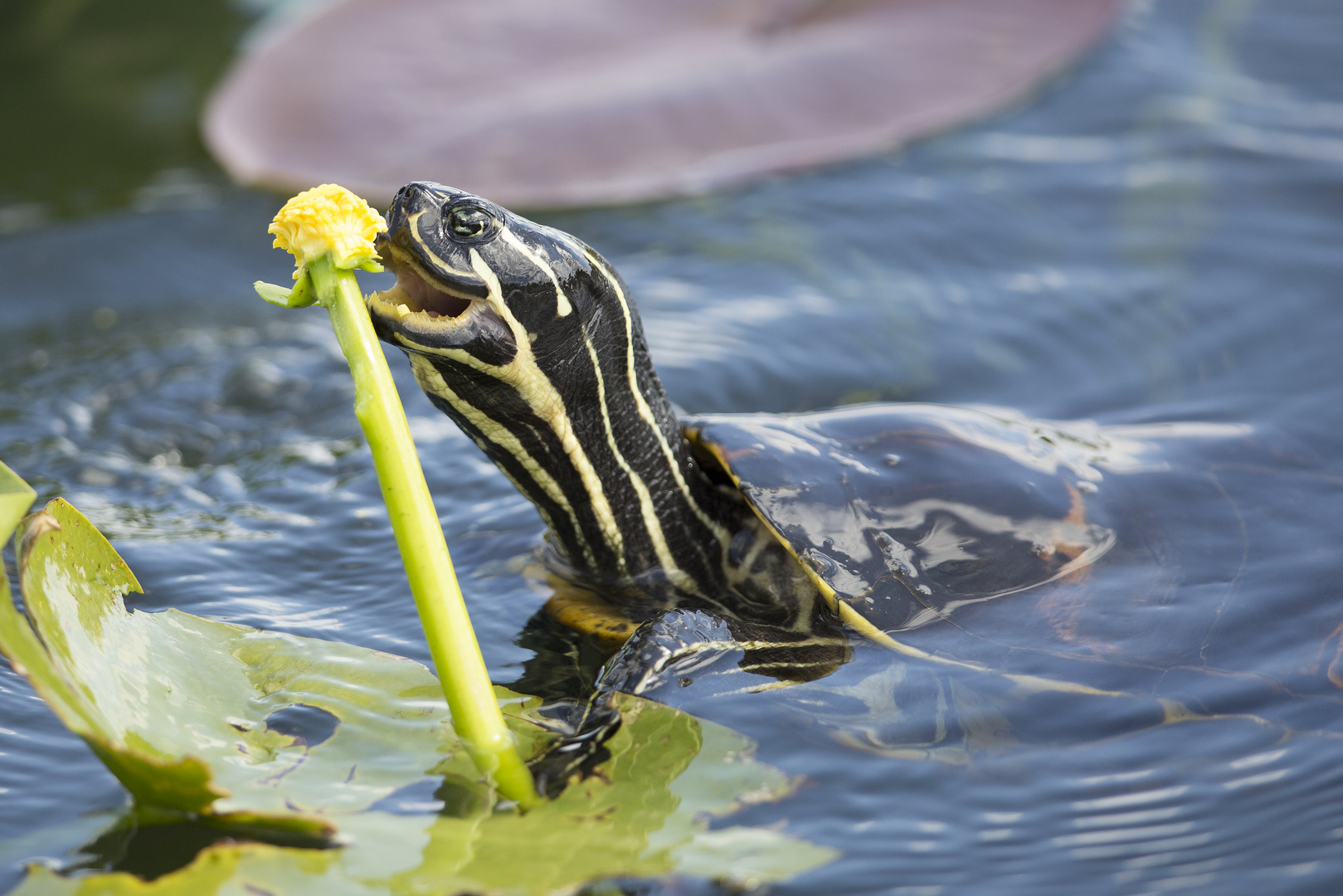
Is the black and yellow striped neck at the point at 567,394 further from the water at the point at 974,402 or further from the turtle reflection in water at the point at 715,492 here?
the water at the point at 974,402

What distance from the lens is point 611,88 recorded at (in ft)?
16.1

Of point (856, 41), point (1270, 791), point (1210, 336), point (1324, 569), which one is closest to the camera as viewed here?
point (1270, 791)

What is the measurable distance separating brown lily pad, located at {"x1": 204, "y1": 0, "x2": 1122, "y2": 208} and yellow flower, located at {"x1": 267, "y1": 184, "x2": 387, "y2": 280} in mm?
2956

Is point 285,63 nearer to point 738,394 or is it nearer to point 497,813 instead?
point 738,394

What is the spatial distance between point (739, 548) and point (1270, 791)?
1.15 m

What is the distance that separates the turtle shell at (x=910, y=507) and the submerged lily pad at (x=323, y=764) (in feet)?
1.65

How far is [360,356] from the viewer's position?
64.1 inches

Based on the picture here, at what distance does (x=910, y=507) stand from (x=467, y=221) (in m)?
1.12

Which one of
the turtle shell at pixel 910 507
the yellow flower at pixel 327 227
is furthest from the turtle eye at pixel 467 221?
the turtle shell at pixel 910 507

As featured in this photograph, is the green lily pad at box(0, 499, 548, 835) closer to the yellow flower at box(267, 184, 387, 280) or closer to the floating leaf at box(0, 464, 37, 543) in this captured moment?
the floating leaf at box(0, 464, 37, 543)

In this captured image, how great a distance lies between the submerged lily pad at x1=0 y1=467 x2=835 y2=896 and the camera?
1.67 meters

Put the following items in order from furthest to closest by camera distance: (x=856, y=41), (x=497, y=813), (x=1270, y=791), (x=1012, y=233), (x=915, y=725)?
1. (x=856, y=41)
2. (x=1012, y=233)
3. (x=915, y=725)
4. (x=1270, y=791)
5. (x=497, y=813)

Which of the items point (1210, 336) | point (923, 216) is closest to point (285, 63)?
point (923, 216)

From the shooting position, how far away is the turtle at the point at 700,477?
7.27ft
